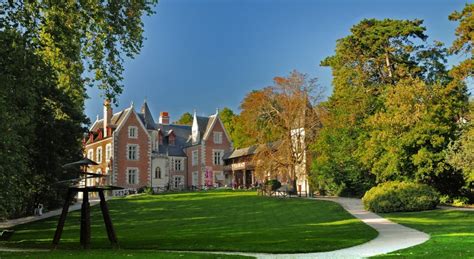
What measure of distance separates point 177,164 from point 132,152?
8778 mm

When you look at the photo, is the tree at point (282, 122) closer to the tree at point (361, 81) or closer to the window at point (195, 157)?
the tree at point (361, 81)

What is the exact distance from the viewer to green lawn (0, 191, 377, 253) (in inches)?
598

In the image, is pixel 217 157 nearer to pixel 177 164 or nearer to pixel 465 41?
pixel 177 164

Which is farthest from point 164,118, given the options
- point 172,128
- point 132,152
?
point 132,152

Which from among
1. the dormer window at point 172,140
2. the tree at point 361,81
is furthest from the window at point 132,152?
the tree at point 361,81

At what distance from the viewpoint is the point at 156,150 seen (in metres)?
63.8

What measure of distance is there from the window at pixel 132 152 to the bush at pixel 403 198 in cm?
3686

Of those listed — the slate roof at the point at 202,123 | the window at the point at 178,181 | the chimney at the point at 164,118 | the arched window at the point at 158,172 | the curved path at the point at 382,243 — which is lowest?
the curved path at the point at 382,243

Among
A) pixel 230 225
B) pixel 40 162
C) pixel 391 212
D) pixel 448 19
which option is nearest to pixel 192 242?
pixel 230 225

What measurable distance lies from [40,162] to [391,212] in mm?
21933

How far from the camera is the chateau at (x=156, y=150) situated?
58.0 m

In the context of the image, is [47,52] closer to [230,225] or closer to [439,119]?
[230,225]

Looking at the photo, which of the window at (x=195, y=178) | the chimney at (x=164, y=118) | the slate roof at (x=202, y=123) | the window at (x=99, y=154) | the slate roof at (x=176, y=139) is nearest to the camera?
the window at (x=99, y=154)

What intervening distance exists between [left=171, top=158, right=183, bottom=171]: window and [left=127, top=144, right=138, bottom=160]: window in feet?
25.4
